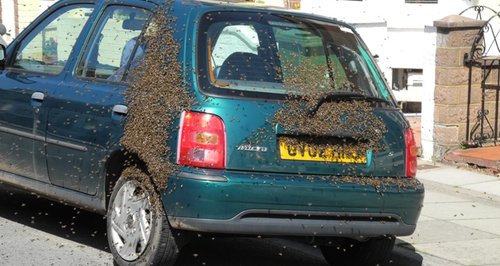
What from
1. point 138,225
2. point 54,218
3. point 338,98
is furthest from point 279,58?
point 54,218

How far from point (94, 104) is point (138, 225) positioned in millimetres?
888

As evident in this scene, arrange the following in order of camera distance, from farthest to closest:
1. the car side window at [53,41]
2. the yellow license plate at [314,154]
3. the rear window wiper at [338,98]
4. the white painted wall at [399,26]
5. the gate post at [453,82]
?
the white painted wall at [399,26] → the gate post at [453,82] → the car side window at [53,41] → the rear window wiper at [338,98] → the yellow license plate at [314,154]

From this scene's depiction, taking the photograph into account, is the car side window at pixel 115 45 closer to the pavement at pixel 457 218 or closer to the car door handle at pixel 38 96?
the car door handle at pixel 38 96

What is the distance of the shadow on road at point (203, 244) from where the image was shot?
21.8ft

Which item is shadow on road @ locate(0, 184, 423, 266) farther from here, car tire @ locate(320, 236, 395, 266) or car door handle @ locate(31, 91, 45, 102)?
car door handle @ locate(31, 91, 45, 102)

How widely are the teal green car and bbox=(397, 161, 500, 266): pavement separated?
723 millimetres

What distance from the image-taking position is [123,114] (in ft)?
19.0

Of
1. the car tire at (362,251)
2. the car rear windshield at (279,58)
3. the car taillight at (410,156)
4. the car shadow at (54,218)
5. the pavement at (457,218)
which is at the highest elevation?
the car rear windshield at (279,58)

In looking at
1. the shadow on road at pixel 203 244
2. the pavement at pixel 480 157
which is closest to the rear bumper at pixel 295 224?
the shadow on road at pixel 203 244

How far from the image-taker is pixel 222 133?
5.31 m

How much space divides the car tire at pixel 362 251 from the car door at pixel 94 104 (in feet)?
Result: 5.47

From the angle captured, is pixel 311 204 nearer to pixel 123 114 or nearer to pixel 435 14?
pixel 123 114

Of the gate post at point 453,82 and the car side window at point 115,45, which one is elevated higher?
the car side window at point 115,45

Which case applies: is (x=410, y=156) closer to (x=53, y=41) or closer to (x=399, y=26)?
(x=53, y=41)
